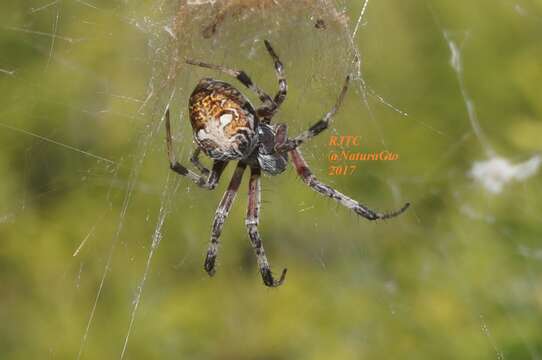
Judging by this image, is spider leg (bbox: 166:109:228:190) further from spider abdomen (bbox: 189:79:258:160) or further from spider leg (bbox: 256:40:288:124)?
spider leg (bbox: 256:40:288:124)

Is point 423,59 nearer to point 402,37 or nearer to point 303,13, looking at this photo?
point 402,37

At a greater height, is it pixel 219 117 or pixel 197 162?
pixel 219 117

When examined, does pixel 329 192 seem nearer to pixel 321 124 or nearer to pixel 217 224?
pixel 321 124

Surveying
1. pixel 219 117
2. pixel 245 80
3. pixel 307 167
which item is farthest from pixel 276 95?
pixel 307 167

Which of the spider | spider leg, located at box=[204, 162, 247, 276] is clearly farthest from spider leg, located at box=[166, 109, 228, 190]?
spider leg, located at box=[204, 162, 247, 276]

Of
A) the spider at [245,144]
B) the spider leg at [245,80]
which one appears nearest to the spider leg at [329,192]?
the spider at [245,144]

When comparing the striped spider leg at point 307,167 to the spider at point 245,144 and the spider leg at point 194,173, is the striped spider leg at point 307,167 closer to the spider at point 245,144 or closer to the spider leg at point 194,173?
the spider at point 245,144
